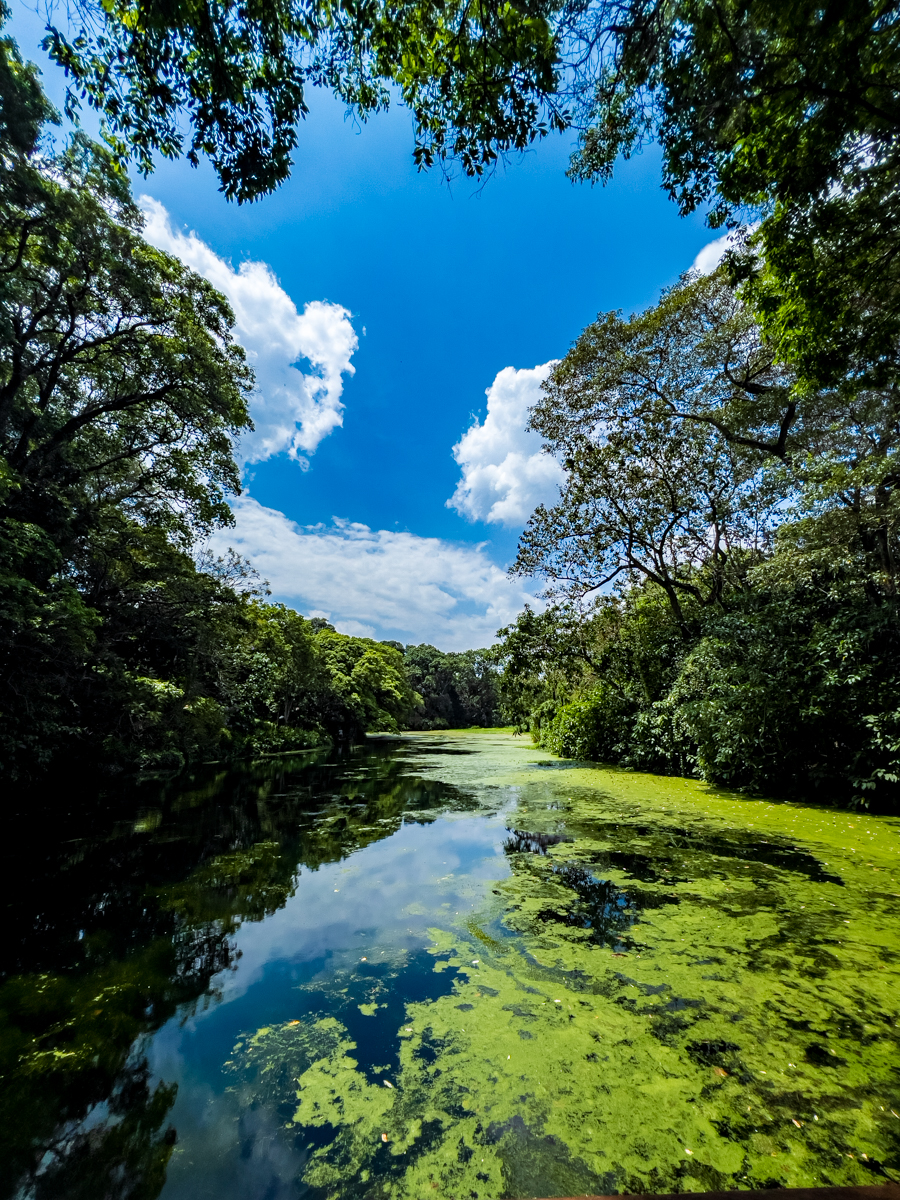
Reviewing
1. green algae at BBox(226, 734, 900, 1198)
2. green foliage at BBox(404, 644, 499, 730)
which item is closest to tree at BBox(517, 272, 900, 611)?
green algae at BBox(226, 734, 900, 1198)

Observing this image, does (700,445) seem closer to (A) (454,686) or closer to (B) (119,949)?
(B) (119,949)

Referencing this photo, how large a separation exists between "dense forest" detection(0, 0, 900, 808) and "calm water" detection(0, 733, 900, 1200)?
12.9ft

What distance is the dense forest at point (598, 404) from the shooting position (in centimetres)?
323

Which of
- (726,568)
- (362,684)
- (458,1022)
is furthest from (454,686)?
(458,1022)

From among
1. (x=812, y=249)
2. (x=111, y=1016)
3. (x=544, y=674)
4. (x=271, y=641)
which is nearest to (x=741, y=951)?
(x=111, y=1016)

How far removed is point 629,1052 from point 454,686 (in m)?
55.6

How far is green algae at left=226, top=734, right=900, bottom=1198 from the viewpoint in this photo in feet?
5.47

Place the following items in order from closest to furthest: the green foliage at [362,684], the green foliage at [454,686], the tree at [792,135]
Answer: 1. the tree at [792,135]
2. the green foliage at [362,684]
3. the green foliage at [454,686]

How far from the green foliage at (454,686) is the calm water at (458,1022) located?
50.2m

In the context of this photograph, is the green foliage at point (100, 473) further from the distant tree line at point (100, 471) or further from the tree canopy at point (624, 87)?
the tree canopy at point (624, 87)

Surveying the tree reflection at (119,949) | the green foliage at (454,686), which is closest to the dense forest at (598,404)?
the tree reflection at (119,949)

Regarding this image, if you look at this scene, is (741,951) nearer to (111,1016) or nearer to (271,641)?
(111,1016)

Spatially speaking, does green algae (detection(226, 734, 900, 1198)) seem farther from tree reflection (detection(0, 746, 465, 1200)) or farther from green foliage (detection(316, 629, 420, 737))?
green foliage (detection(316, 629, 420, 737))

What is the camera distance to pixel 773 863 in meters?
4.87
